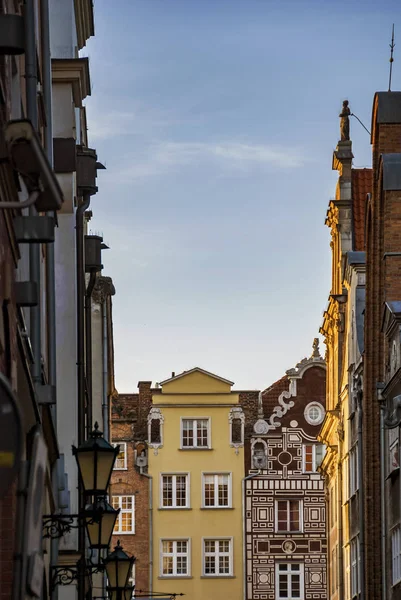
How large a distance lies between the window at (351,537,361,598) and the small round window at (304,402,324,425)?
1938cm

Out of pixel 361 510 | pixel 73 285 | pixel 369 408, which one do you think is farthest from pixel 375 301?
pixel 73 285

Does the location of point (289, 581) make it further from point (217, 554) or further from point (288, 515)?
point (217, 554)

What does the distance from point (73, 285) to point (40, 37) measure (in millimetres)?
5673

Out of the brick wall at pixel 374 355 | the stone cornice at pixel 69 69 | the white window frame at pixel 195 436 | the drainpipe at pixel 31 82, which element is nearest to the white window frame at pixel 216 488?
the white window frame at pixel 195 436

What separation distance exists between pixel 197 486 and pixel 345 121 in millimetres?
19410

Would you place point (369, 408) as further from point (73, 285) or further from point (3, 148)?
point (3, 148)

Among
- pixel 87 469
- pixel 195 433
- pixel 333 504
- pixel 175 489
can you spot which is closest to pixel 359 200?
pixel 333 504

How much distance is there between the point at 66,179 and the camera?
18.1 metres

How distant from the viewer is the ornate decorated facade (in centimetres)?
5359

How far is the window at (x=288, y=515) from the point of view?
54.0 meters

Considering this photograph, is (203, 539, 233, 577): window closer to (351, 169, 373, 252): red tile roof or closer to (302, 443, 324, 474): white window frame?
(302, 443, 324, 474): white window frame

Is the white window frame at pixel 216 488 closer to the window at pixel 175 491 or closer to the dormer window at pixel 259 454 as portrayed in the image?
the window at pixel 175 491

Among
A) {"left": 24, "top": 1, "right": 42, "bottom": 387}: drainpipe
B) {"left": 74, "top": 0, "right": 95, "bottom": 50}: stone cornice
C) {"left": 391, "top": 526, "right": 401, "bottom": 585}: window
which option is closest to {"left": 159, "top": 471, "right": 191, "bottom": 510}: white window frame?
{"left": 391, "top": 526, "right": 401, "bottom": 585}: window

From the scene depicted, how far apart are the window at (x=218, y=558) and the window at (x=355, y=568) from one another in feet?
60.7
